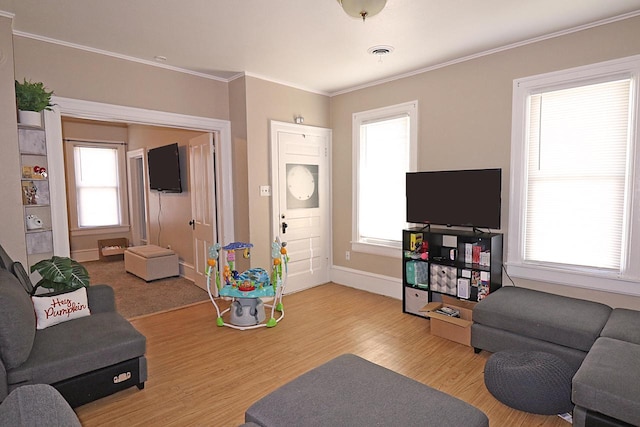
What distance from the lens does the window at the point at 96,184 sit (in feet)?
22.7

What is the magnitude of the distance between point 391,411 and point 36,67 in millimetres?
3850

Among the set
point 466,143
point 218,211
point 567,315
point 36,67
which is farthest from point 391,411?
point 36,67

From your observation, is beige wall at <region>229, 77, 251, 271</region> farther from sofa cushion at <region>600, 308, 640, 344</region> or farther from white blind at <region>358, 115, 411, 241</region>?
sofa cushion at <region>600, 308, 640, 344</region>

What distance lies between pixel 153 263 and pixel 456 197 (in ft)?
14.4

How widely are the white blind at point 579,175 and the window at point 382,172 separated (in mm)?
1337

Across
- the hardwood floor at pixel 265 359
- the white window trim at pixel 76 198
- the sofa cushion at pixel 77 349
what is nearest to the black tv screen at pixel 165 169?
the white window trim at pixel 76 198

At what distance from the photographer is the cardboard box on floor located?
3217mm

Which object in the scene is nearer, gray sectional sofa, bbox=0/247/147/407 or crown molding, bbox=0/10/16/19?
gray sectional sofa, bbox=0/247/147/407

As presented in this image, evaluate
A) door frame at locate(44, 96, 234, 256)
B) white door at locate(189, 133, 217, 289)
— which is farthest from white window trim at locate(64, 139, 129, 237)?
door frame at locate(44, 96, 234, 256)

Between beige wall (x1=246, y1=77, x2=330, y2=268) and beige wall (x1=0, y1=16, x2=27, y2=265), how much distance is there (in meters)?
2.10

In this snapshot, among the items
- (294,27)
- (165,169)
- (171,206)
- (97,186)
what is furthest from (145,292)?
(294,27)

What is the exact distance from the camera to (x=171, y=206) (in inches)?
237

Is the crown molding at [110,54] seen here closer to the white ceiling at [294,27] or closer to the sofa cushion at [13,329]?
the white ceiling at [294,27]

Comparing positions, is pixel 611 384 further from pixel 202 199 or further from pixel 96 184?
pixel 96 184
